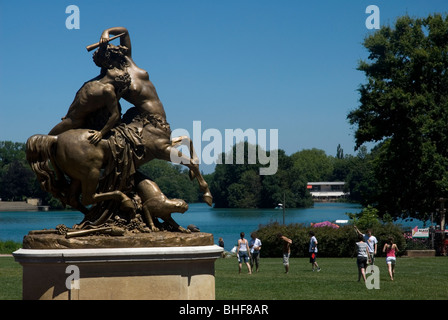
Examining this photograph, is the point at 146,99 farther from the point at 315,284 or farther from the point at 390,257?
the point at 390,257

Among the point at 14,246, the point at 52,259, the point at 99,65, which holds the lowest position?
the point at 14,246

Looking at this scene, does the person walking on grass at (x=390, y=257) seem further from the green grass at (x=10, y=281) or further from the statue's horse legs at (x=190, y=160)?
the green grass at (x=10, y=281)

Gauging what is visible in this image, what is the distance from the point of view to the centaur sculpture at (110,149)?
10133 millimetres

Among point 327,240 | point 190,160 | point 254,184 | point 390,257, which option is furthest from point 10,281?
point 254,184

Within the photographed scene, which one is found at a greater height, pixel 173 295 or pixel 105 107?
pixel 105 107

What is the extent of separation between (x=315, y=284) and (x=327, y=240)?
15254 mm

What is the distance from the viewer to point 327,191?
548 ft

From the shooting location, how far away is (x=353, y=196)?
140625mm

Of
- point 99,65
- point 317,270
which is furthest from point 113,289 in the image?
point 317,270

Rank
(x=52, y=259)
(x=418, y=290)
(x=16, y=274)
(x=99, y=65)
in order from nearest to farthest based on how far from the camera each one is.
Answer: (x=52, y=259) → (x=99, y=65) → (x=418, y=290) → (x=16, y=274)

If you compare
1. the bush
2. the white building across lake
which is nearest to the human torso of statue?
the bush
